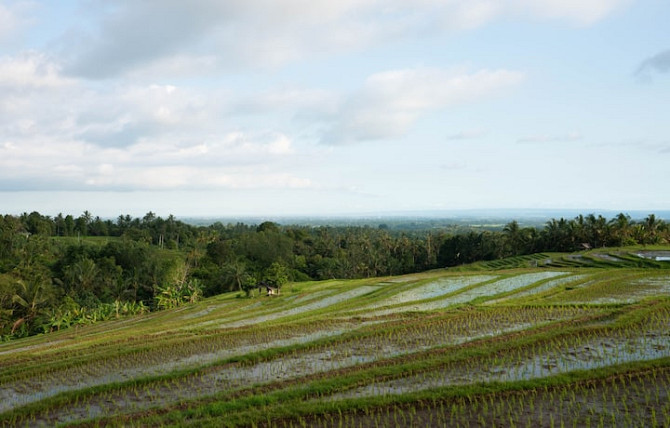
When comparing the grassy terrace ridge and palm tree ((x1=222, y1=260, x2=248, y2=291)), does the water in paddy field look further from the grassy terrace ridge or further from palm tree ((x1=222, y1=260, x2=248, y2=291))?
palm tree ((x1=222, y1=260, x2=248, y2=291))

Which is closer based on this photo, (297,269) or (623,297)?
(623,297)

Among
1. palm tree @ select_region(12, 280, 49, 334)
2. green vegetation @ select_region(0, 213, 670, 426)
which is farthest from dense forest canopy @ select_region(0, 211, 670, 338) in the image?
green vegetation @ select_region(0, 213, 670, 426)

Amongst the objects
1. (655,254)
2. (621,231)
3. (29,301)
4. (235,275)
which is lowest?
(29,301)

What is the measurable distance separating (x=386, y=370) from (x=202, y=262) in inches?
2528

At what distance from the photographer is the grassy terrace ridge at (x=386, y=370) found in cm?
889

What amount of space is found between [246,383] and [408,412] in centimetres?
449

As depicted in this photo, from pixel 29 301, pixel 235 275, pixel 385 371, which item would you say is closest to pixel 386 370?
pixel 385 371

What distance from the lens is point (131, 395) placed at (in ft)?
36.7

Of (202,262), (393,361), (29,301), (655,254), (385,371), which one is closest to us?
(385,371)

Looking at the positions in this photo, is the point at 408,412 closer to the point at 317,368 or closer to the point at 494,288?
the point at 317,368

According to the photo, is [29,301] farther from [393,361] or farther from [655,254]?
[655,254]

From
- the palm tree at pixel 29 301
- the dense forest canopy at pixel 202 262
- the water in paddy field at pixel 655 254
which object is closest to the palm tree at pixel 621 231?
the dense forest canopy at pixel 202 262

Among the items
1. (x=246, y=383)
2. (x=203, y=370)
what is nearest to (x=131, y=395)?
(x=203, y=370)

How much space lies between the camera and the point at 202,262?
234ft
